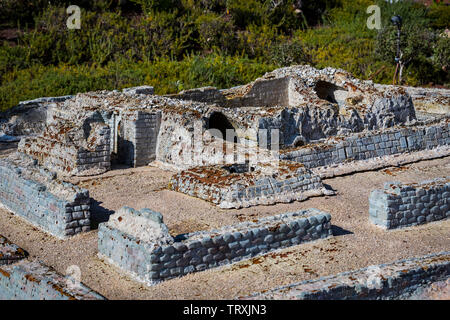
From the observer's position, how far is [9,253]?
870 centimetres

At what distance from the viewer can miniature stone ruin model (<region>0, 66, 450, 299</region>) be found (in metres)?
8.48

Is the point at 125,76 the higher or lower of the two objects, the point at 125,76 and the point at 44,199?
the higher

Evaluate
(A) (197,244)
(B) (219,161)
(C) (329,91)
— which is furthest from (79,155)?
(C) (329,91)

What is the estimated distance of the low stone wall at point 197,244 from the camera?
26.4ft

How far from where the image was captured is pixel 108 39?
84.5 feet

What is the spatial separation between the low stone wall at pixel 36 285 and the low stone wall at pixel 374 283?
192cm

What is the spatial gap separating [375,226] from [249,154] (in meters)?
3.07

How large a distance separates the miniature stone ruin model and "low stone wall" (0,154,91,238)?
2 cm

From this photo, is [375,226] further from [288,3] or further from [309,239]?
[288,3]

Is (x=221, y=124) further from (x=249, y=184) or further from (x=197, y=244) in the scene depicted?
(x=197, y=244)

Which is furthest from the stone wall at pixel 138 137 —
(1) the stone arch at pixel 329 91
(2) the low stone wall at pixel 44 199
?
(1) the stone arch at pixel 329 91

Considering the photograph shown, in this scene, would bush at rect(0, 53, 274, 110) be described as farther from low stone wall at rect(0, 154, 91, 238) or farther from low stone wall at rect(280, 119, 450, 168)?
low stone wall at rect(0, 154, 91, 238)

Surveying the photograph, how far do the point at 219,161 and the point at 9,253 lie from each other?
503cm
